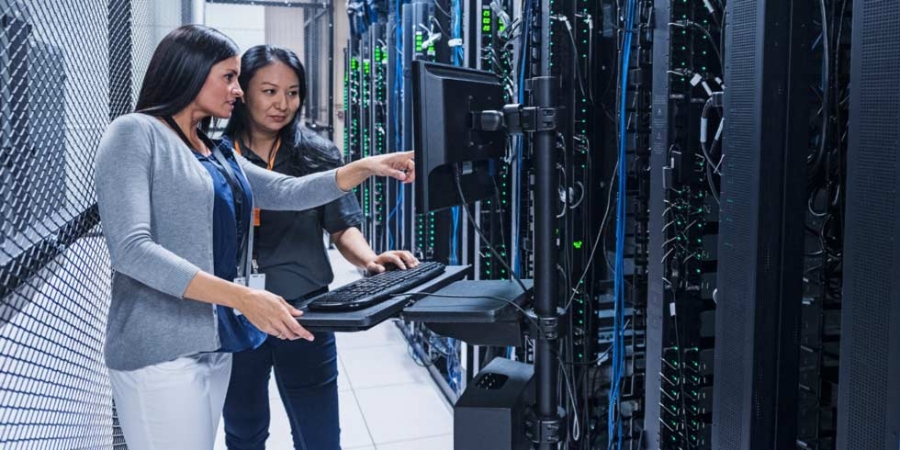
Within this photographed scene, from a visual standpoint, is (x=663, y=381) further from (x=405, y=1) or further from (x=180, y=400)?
(x=405, y=1)

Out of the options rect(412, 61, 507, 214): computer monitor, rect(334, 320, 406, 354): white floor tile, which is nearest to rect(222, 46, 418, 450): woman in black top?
rect(412, 61, 507, 214): computer monitor

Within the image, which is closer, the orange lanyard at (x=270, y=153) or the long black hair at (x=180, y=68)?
the long black hair at (x=180, y=68)

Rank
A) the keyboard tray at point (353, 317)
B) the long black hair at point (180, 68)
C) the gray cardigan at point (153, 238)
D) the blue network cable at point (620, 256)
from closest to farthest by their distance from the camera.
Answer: the keyboard tray at point (353, 317)
the gray cardigan at point (153, 238)
the long black hair at point (180, 68)
the blue network cable at point (620, 256)

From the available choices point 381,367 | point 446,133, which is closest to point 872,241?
point 446,133

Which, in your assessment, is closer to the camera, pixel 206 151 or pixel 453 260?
pixel 206 151

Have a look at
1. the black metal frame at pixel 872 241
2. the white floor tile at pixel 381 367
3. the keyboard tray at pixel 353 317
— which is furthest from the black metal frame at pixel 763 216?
the white floor tile at pixel 381 367

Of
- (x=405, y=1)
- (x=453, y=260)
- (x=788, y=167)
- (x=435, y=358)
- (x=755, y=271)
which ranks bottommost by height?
(x=435, y=358)

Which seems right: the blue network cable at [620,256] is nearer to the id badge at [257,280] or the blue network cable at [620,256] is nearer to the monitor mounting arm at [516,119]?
the monitor mounting arm at [516,119]

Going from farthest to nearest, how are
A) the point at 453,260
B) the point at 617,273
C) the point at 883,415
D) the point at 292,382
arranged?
1. the point at 453,260
2. the point at 617,273
3. the point at 292,382
4. the point at 883,415

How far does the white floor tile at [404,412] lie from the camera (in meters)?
3.35

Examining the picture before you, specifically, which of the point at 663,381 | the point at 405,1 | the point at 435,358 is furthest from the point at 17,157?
the point at 405,1

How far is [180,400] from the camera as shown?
1.52m

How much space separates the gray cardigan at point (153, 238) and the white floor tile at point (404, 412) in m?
1.90

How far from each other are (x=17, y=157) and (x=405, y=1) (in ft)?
11.4
